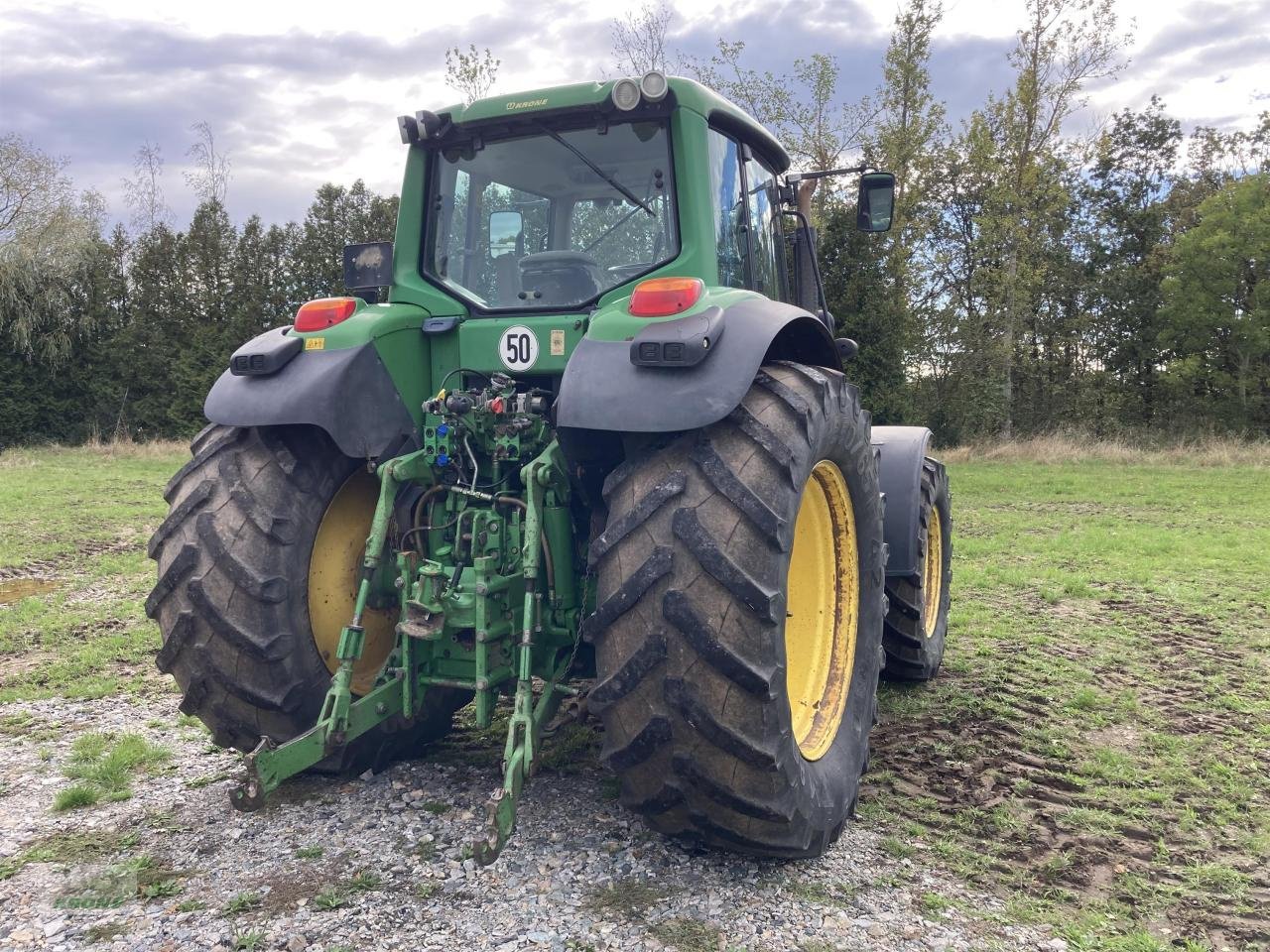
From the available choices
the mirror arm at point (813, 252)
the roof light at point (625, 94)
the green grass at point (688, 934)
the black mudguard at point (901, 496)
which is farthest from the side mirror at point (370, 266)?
the green grass at point (688, 934)

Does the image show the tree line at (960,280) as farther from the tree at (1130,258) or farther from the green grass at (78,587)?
the green grass at (78,587)

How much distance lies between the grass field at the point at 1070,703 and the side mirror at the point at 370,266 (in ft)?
7.96

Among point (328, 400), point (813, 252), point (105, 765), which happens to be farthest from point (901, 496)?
point (105, 765)

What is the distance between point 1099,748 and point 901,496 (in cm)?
134

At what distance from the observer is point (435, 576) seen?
2.78 m

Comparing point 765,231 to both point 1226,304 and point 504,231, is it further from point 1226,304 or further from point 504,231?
point 1226,304

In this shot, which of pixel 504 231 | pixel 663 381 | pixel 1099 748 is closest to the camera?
pixel 663 381

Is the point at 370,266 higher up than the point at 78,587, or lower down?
higher up

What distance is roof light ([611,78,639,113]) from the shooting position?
2.94 m

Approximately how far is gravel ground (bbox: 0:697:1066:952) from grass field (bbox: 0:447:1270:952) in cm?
31

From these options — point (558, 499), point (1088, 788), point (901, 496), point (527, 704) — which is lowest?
point (1088, 788)

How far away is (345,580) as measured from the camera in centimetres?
310

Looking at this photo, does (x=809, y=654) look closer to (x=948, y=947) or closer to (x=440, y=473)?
(x=948, y=947)

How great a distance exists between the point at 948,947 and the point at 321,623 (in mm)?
2063
